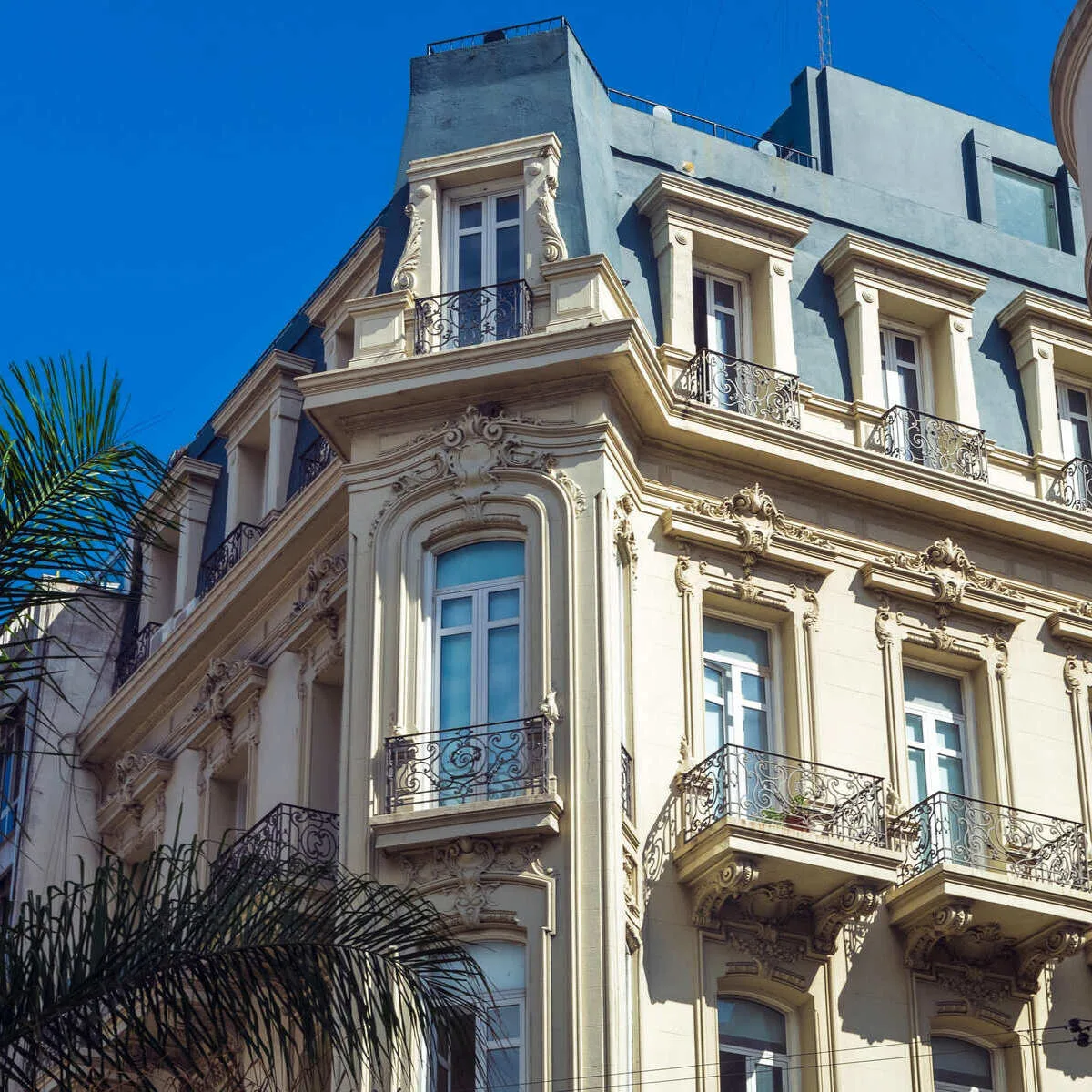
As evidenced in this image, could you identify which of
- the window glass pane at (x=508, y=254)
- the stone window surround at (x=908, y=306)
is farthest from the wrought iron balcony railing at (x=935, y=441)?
the window glass pane at (x=508, y=254)

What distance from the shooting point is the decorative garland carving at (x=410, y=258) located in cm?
2459

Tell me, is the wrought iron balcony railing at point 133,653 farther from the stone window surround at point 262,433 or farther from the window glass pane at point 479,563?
the window glass pane at point 479,563

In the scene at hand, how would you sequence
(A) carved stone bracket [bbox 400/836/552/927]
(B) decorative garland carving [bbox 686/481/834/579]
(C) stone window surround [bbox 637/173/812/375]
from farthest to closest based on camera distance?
(C) stone window surround [bbox 637/173/812/375], (B) decorative garland carving [bbox 686/481/834/579], (A) carved stone bracket [bbox 400/836/552/927]

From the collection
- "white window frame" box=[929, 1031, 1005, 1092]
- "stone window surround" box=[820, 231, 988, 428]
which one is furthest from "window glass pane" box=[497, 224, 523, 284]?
"white window frame" box=[929, 1031, 1005, 1092]

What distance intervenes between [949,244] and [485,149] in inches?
251

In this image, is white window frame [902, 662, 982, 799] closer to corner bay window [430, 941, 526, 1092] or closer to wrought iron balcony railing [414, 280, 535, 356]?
corner bay window [430, 941, 526, 1092]

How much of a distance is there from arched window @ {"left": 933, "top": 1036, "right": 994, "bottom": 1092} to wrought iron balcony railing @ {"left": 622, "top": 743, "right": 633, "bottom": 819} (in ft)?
13.2

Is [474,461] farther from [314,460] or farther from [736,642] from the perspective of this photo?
[314,460]

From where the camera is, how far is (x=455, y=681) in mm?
22344

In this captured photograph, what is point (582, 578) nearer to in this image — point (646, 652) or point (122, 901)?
point (646, 652)

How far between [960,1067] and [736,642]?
4.90 metres

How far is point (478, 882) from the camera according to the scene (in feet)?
68.7

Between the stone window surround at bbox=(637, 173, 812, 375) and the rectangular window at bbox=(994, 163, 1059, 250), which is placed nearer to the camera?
the stone window surround at bbox=(637, 173, 812, 375)

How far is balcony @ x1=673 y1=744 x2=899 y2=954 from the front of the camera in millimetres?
21656
